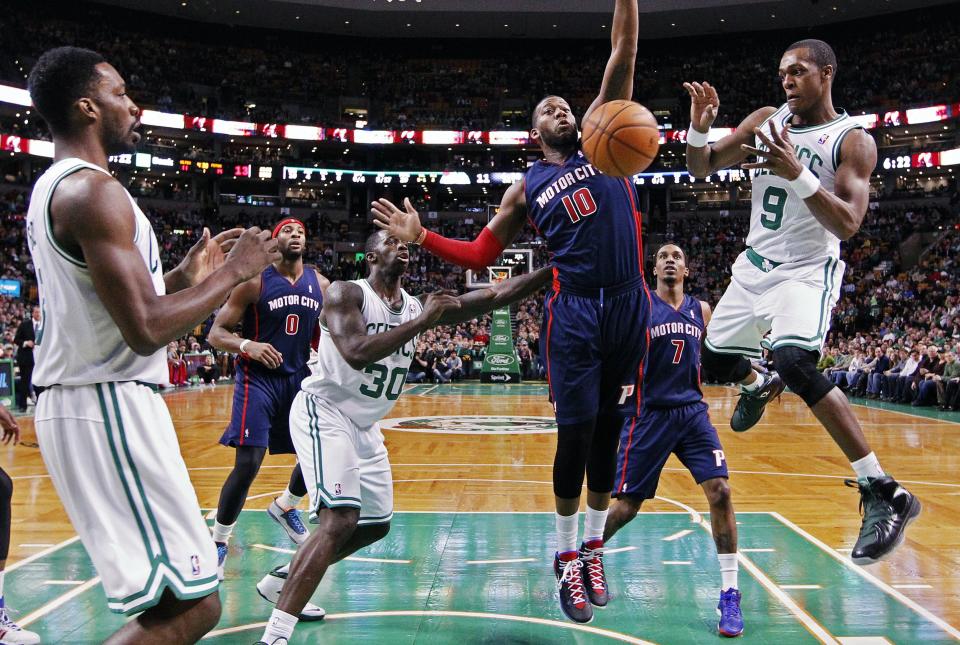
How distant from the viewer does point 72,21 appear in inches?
1628

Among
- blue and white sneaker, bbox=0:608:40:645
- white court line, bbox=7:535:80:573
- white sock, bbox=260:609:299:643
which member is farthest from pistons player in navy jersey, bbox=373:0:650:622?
white court line, bbox=7:535:80:573

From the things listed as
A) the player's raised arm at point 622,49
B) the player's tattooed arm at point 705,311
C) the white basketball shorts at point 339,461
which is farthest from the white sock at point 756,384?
the white basketball shorts at point 339,461

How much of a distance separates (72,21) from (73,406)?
4548cm

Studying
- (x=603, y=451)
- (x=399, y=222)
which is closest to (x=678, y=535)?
Result: (x=603, y=451)

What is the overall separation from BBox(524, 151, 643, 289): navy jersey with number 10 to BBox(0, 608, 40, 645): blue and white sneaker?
3.22m

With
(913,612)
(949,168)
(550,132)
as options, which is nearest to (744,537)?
(913,612)

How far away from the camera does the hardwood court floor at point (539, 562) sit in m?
4.61

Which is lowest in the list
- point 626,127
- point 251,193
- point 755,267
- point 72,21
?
point 755,267

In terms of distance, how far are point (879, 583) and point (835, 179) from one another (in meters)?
2.68

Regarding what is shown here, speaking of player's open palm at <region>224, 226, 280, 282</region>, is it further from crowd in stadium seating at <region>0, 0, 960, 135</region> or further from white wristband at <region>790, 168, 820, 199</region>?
crowd in stadium seating at <region>0, 0, 960, 135</region>

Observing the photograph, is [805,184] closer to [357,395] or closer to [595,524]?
[595,524]

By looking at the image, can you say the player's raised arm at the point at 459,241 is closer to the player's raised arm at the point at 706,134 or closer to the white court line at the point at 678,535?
the player's raised arm at the point at 706,134

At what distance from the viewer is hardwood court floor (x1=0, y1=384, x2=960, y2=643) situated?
15.1 feet

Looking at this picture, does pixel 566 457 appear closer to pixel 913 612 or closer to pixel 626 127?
pixel 626 127
